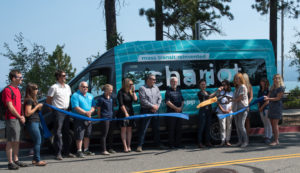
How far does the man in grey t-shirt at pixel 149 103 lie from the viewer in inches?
297

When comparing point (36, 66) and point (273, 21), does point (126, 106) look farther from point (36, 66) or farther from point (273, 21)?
point (273, 21)

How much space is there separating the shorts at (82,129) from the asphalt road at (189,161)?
49cm

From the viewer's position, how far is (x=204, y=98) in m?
7.84

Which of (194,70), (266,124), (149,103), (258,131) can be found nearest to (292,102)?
(258,131)

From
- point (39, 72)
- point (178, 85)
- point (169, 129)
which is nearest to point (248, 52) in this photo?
point (178, 85)

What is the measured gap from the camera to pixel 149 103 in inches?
297

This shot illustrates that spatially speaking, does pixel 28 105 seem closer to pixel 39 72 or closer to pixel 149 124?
pixel 149 124

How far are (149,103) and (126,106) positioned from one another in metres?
0.53

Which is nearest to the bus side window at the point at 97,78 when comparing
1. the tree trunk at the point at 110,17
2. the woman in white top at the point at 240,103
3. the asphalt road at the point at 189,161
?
the asphalt road at the point at 189,161

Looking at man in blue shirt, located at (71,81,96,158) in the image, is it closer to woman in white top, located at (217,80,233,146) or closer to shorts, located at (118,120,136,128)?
shorts, located at (118,120,136,128)

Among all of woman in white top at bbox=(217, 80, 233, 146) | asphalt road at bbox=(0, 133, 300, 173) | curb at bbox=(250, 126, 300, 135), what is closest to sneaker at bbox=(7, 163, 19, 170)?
asphalt road at bbox=(0, 133, 300, 173)

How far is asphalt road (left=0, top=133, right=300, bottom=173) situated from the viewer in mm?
5707

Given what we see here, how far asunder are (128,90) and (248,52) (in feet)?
11.3

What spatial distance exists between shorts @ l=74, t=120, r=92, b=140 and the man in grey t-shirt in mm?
1207
